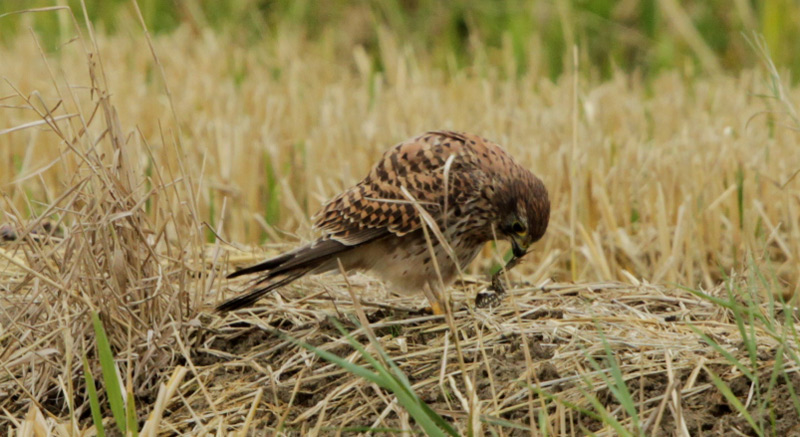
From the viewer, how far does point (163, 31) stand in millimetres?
10875

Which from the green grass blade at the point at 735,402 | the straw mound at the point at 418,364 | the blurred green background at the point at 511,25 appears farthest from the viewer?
the blurred green background at the point at 511,25

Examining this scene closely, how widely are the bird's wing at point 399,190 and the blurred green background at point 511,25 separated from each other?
5060 mm

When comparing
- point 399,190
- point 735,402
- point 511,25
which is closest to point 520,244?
point 399,190

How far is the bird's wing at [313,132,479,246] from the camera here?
406cm

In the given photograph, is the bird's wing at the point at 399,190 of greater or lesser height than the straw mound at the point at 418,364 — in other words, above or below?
above

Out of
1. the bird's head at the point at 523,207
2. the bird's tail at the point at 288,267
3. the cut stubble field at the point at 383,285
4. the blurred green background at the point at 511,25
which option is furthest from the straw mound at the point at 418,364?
the blurred green background at the point at 511,25

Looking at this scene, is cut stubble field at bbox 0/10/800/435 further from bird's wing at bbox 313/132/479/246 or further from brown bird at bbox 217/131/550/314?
bird's wing at bbox 313/132/479/246

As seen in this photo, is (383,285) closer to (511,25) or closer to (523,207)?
(523,207)

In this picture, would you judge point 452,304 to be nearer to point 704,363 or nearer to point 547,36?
point 704,363

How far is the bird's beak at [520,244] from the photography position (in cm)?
411

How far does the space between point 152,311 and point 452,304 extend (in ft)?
3.86

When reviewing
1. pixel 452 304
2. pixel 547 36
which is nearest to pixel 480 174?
pixel 452 304

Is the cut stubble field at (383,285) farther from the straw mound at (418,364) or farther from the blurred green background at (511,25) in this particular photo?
the blurred green background at (511,25)

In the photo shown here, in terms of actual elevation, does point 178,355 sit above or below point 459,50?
above
